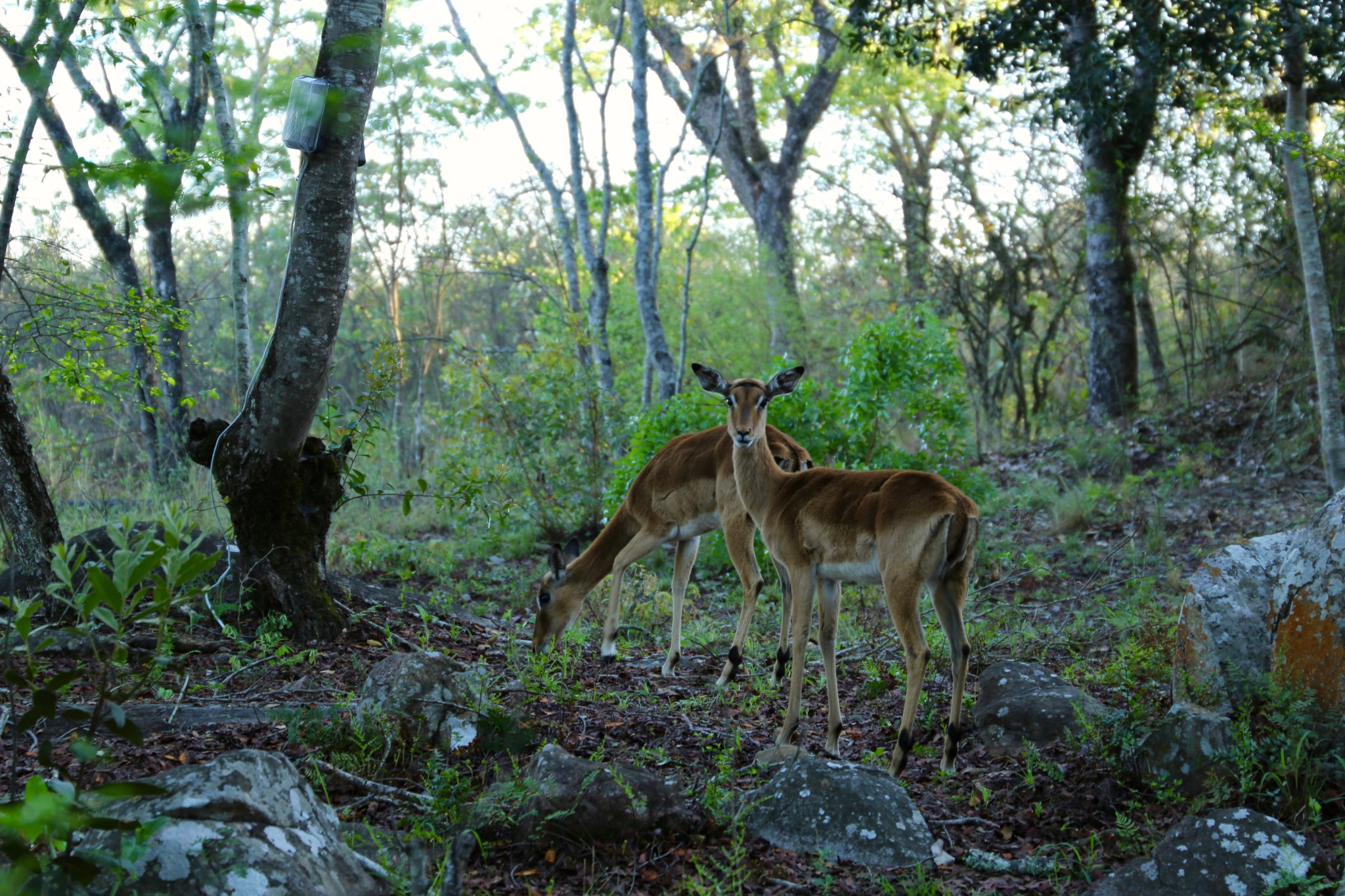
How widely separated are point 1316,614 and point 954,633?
149 centimetres

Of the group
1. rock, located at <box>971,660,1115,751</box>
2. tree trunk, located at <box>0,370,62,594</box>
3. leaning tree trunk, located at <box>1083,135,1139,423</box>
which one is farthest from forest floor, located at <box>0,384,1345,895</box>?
leaning tree trunk, located at <box>1083,135,1139,423</box>

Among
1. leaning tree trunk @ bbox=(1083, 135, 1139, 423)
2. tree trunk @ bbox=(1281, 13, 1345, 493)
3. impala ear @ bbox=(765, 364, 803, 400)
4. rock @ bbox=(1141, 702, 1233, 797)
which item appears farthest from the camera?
leaning tree trunk @ bbox=(1083, 135, 1139, 423)

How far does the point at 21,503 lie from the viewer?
5.79 m

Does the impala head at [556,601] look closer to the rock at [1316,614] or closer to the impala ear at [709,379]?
the impala ear at [709,379]

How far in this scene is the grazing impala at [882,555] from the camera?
472 cm

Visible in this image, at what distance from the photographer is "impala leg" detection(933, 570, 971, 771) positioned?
484 cm

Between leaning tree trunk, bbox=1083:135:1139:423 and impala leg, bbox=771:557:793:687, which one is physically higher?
leaning tree trunk, bbox=1083:135:1139:423

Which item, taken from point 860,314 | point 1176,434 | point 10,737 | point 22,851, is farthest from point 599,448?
point 860,314

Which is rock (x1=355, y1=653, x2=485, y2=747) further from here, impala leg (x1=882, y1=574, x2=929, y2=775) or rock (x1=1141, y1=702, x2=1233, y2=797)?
rock (x1=1141, y1=702, x2=1233, y2=797)

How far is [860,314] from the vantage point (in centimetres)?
2341

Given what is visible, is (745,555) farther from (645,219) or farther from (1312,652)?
(645,219)

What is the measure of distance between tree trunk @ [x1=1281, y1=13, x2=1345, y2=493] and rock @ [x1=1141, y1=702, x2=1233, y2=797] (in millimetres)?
6212

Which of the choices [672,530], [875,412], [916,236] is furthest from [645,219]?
[672,530]

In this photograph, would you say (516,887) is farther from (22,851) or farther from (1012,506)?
(1012,506)
